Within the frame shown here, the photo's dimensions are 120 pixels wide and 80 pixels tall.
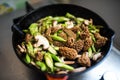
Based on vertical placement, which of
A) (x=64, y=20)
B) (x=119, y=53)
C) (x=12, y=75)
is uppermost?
(x=64, y=20)

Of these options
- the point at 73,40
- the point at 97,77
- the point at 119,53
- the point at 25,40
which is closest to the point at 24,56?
the point at 25,40

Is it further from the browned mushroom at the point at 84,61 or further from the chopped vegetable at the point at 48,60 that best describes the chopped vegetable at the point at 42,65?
the browned mushroom at the point at 84,61

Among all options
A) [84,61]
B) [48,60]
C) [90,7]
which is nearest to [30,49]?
[48,60]

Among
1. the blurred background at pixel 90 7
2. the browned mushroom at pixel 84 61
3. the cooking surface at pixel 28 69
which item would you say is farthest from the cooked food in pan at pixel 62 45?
the blurred background at pixel 90 7

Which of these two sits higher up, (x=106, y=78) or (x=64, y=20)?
(x=64, y=20)

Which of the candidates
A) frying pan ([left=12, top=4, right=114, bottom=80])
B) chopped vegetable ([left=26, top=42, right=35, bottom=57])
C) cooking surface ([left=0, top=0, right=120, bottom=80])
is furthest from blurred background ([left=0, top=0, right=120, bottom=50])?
chopped vegetable ([left=26, top=42, right=35, bottom=57])

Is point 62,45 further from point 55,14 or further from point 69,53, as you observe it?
point 55,14

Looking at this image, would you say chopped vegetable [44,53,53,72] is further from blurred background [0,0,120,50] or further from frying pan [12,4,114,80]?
blurred background [0,0,120,50]

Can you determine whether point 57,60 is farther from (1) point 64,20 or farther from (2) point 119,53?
(2) point 119,53

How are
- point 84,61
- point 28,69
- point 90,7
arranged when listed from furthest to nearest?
1. point 90,7
2. point 28,69
3. point 84,61
